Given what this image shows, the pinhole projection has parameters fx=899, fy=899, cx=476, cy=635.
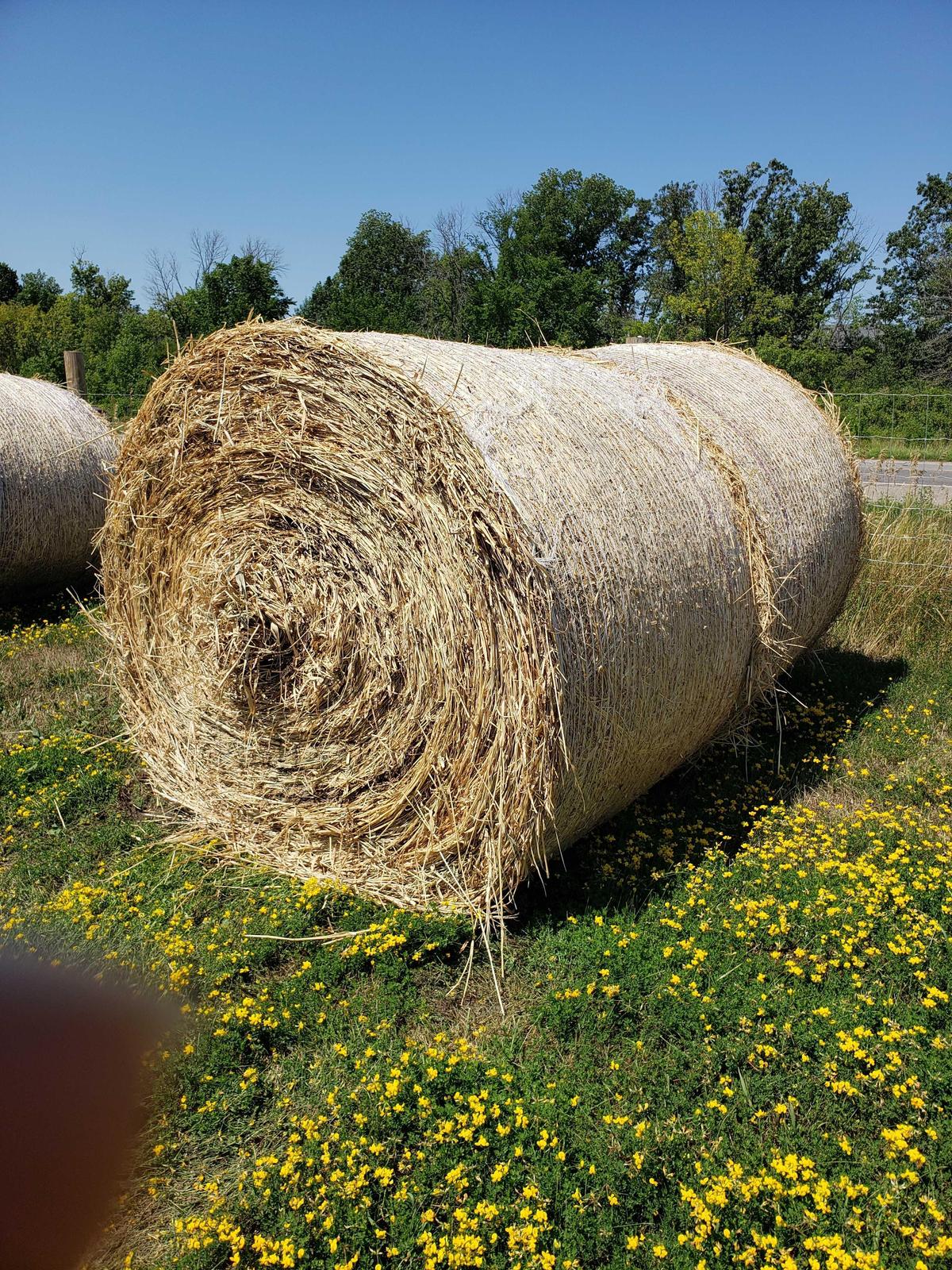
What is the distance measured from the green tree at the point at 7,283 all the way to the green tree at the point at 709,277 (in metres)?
34.5

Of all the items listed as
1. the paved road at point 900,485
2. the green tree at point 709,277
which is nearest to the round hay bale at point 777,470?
the paved road at point 900,485

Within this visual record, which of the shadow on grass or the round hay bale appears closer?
the shadow on grass

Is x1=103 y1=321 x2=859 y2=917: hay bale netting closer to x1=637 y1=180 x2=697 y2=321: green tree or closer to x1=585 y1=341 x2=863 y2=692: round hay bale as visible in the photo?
x1=585 y1=341 x2=863 y2=692: round hay bale

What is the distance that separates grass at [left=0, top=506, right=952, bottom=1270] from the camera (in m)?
2.63

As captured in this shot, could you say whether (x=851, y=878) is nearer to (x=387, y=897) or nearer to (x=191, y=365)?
(x=387, y=897)

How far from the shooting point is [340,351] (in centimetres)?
397

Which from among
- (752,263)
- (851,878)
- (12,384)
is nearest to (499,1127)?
(851,878)

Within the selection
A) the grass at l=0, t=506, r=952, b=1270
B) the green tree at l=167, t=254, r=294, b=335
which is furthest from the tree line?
the grass at l=0, t=506, r=952, b=1270

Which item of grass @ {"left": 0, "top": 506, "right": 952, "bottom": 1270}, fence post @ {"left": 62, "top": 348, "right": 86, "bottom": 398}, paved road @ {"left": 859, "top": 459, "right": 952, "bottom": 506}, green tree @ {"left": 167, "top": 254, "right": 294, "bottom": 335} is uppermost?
green tree @ {"left": 167, "top": 254, "right": 294, "bottom": 335}

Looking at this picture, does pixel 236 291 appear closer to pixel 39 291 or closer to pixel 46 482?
pixel 46 482

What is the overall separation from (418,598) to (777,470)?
8.35 feet

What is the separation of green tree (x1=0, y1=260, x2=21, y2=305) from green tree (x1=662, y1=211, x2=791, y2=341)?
113 ft

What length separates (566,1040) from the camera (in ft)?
11.0

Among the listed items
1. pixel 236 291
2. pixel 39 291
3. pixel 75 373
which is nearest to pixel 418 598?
pixel 75 373
